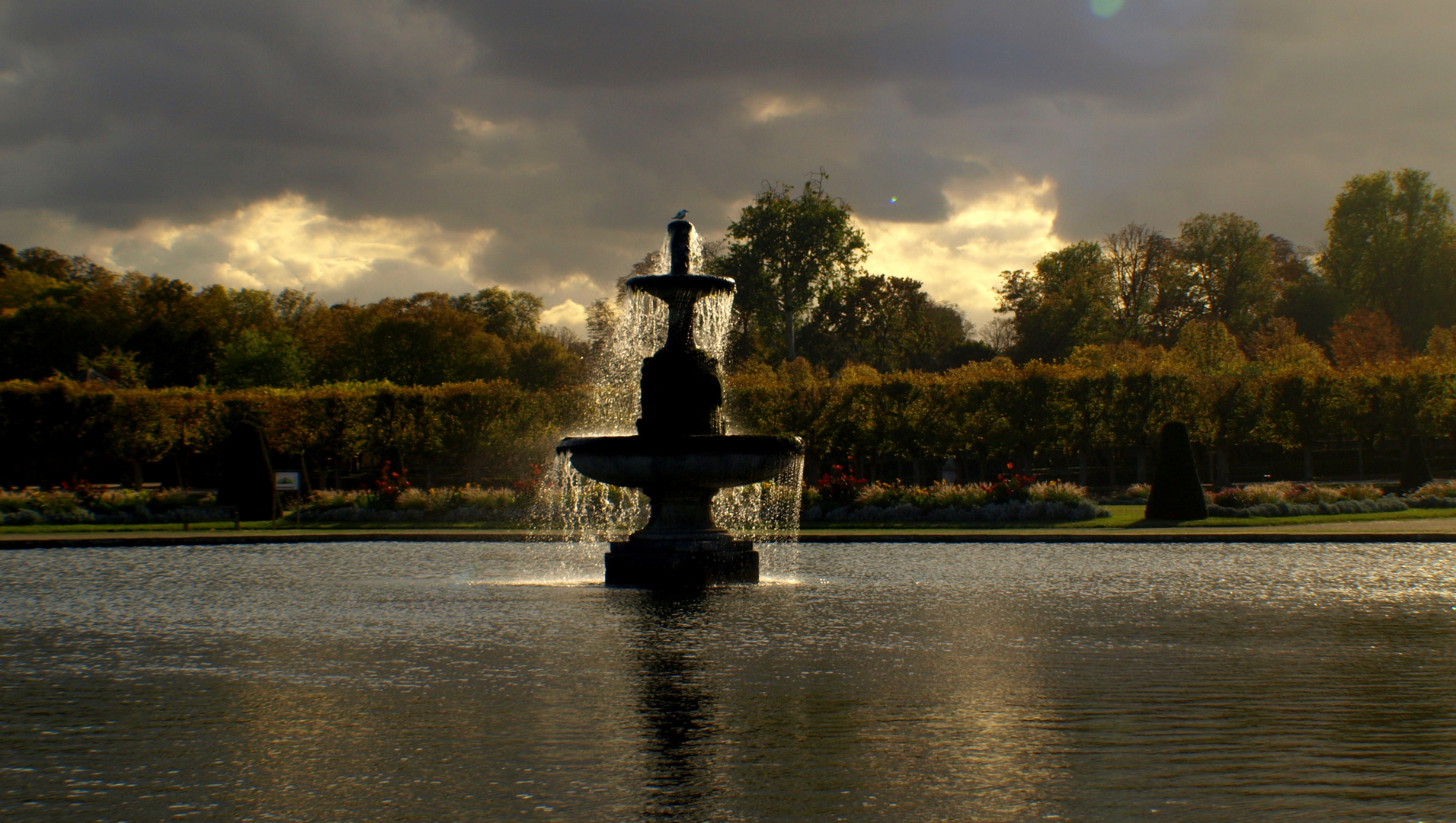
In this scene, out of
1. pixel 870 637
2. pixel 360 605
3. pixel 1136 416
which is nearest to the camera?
pixel 870 637

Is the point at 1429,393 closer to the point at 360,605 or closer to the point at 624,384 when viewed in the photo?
the point at 624,384

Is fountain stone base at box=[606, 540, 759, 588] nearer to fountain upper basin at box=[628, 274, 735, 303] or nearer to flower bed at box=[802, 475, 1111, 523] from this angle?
fountain upper basin at box=[628, 274, 735, 303]

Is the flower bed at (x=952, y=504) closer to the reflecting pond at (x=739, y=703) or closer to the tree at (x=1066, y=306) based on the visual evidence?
the reflecting pond at (x=739, y=703)

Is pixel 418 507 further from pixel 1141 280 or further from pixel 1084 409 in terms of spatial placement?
pixel 1141 280

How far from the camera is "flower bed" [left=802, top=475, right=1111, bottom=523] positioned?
27750 mm

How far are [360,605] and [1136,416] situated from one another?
38.5 metres

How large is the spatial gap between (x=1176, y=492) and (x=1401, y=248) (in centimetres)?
6943

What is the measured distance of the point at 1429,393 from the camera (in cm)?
4725

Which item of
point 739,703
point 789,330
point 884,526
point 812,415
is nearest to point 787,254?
point 789,330

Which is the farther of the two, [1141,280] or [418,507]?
[1141,280]

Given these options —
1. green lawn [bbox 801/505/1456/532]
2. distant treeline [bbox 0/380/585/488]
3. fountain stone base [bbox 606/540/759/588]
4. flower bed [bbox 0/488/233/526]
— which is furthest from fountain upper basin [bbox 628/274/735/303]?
distant treeline [bbox 0/380/585/488]

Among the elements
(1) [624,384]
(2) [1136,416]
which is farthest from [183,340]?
(2) [1136,416]

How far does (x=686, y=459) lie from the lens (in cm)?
1428

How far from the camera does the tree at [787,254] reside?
2746 inches
